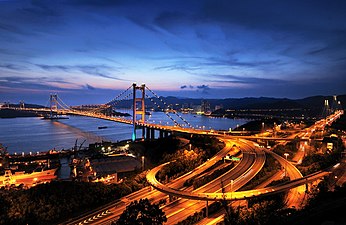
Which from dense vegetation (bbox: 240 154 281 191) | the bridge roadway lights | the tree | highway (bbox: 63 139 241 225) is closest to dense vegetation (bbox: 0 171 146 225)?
highway (bbox: 63 139 241 225)

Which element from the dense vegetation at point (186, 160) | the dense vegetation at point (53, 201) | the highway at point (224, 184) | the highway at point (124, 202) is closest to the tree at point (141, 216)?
the highway at point (224, 184)

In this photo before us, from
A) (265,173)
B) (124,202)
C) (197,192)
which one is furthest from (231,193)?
(265,173)

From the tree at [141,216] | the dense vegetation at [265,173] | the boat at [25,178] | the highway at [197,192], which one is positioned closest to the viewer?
the tree at [141,216]

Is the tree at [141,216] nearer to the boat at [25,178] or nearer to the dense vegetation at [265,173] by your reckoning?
the dense vegetation at [265,173]

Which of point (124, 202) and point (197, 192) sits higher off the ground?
point (197, 192)

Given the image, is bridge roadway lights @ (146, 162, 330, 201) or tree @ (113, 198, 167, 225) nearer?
tree @ (113, 198, 167, 225)

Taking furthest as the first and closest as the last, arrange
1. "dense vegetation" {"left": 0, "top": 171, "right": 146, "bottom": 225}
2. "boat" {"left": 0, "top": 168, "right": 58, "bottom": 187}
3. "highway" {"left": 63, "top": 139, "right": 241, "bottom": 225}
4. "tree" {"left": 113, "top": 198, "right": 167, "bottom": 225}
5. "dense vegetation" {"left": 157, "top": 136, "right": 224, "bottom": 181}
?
1. "dense vegetation" {"left": 157, "top": 136, "right": 224, "bottom": 181}
2. "boat" {"left": 0, "top": 168, "right": 58, "bottom": 187}
3. "highway" {"left": 63, "top": 139, "right": 241, "bottom": 225}
4. "dense vegetation" {"left": 0, "top": 171, "right": 146, "bottom": 225}
5. "tree" {"left": 113, "top": 198, "right": 167, "bottom": 225}

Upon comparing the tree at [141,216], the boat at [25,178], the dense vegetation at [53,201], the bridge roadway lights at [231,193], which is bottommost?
the boat at [25,178]

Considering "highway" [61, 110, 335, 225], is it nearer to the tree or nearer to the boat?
the tree

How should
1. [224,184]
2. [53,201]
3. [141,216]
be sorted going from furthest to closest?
[224,184]
[53,201]
[141,216]

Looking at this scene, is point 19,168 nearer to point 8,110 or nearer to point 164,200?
point 164,200

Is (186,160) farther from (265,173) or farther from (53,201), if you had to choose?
(53,201)

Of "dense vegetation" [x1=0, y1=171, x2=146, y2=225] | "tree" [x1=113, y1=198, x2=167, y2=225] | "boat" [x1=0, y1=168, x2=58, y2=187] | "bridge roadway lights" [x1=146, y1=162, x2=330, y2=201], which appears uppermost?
"tree" [x1=113, y1=198, x2=167, y2=225]
